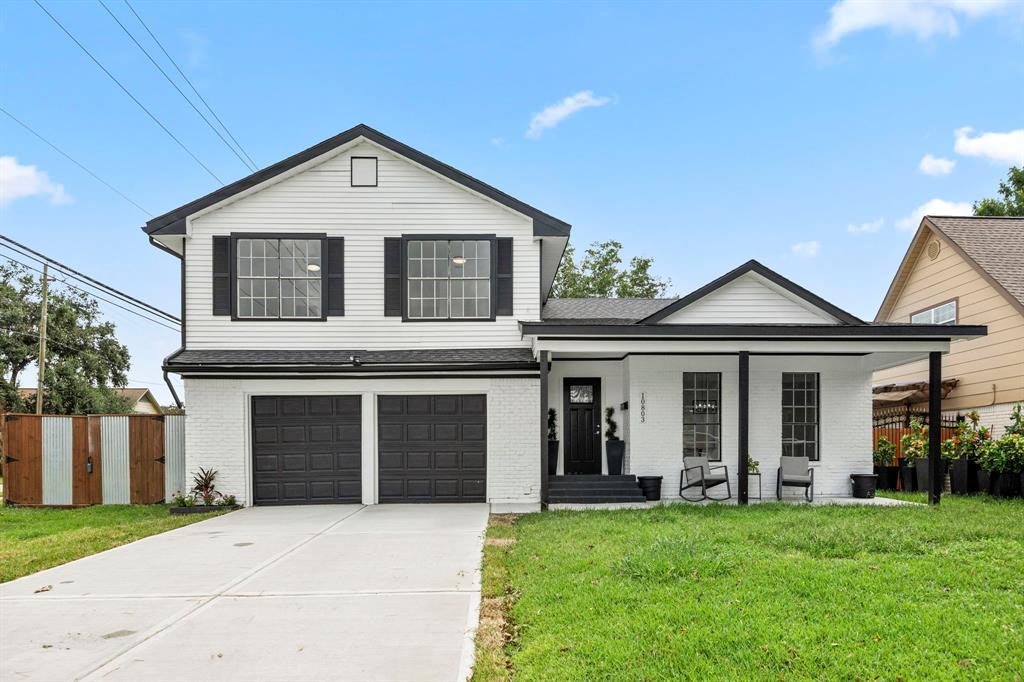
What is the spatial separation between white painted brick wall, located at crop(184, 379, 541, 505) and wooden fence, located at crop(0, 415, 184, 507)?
1.34 m

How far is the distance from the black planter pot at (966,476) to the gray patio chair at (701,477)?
4723mm

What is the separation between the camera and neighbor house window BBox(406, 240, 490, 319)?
1377 centimetres

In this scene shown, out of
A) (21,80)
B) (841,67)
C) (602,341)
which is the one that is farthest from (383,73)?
(602,341)

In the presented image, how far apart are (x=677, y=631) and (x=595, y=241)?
30092mm

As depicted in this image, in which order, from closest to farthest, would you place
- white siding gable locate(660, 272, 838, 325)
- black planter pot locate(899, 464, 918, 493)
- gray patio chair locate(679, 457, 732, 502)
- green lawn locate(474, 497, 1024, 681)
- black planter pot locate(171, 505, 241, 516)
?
green lawn locate(474, 497, 1024, 681)
black planter pot locate(171, 505, 241, 516)
gray patio chair locate(679, 457, 732, 502)
white siding gable locate(660, 272, 838, 325)
black planter pot locate(899, 464, 918, 493)

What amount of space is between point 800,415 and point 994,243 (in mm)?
8190

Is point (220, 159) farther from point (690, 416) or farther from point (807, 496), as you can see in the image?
point (807, 496)

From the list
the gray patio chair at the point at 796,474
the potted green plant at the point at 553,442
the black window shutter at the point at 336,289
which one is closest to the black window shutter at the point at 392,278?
the black window shutter at the point at 336,289

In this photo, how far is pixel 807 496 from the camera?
1307cm

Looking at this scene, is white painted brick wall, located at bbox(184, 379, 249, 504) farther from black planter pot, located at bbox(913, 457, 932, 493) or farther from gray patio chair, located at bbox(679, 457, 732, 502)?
black planter pot, located at bbox(913, 457, 932, 493)

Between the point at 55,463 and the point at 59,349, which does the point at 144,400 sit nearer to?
the point at 59,349

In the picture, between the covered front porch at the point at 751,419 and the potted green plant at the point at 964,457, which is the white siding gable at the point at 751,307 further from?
the potted green plant at the point at 964,457

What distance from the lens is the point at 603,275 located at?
111 ft

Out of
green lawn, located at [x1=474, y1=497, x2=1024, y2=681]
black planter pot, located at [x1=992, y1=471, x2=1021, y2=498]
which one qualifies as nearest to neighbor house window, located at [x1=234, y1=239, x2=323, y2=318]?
green lawn, located at [x1=474, y1=497, x2=1024, y2=681]
